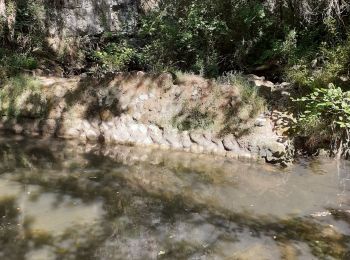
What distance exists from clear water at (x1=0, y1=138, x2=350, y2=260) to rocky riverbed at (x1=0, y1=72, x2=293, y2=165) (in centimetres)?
53

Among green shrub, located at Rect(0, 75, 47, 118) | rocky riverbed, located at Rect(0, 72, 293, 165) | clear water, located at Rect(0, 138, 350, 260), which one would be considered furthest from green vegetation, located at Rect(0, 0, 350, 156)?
clear water, located at Rect(0, 138, 350, 260)

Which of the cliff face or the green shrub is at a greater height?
the cliff face

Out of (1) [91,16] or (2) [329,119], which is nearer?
(2) [329,119]

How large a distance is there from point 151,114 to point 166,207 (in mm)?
3530

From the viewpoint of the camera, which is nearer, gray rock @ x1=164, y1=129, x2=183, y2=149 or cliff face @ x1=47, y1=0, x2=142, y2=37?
gray rock @ x1=164, y1=129, x2=183, y2=149

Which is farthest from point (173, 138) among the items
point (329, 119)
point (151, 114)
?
point (329, 119)

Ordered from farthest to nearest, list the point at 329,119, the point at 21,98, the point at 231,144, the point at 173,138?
the point at 21,98 < the point at 173,138 < the point at 231,144 < the point at 329,119

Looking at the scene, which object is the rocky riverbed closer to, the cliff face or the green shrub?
the green shrub

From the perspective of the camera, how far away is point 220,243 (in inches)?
183

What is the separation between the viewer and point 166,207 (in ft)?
18.4

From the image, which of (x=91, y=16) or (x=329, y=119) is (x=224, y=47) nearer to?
(x=329, y=119)

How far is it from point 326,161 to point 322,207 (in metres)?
1.95

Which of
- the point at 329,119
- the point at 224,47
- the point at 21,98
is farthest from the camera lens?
the point at 224,47

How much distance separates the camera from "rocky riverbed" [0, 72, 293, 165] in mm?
8039
